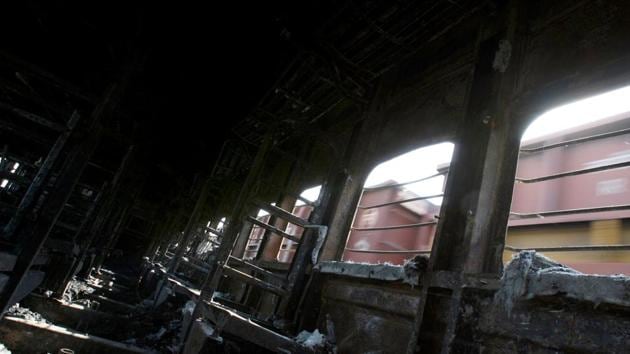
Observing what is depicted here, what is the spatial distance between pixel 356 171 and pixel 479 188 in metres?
2.52

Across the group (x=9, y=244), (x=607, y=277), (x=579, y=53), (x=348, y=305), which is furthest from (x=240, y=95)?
(x=607, y=277)

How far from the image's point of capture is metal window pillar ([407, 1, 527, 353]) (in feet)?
9.41

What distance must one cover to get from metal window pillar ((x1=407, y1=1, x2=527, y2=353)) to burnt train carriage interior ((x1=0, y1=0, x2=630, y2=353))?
0.02 m

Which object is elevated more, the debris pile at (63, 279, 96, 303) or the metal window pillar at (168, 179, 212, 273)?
the metal window pillar at (168, 179, 212, 273)

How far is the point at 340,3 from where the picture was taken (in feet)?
15.6

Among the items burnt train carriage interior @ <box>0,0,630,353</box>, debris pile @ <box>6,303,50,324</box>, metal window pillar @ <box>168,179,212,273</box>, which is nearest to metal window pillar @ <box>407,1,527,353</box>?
burnt train carriage interior @ <box>0,0,630,353</box>

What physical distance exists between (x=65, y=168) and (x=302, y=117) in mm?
4070

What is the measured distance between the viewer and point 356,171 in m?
5.54

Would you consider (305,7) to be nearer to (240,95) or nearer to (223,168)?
(240,95)

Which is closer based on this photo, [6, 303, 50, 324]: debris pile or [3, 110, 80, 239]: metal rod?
[3, 110, 80, 239]: metal rod

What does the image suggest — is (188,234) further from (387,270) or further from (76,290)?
(387,270)

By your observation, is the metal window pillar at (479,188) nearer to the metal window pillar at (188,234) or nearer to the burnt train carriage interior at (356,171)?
the burnt train carriage interior at (356,171)

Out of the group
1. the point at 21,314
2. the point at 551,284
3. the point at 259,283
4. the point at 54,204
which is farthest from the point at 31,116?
the point at 551,284

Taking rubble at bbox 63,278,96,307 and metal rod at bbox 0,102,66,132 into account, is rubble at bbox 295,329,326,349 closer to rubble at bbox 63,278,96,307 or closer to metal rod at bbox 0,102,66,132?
metal rod at bbox 0,102,66,132
